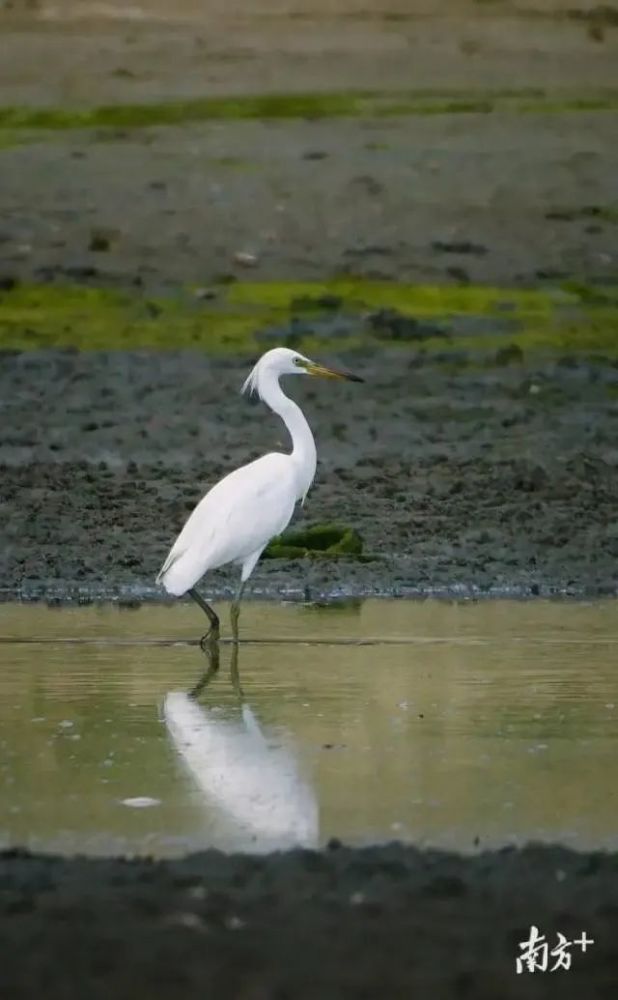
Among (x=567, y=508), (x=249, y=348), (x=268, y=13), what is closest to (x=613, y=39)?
(x=268, y=13)

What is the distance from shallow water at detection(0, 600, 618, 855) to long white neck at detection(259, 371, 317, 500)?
0.60 metres

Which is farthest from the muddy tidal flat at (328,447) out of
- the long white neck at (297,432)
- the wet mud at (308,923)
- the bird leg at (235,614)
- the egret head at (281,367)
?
the egret head at (281,367)

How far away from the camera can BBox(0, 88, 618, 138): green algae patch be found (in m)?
22.0

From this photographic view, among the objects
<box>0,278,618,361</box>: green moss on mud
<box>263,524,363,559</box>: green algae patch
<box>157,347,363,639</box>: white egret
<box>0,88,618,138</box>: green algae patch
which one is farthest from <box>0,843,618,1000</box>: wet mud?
<box>0,88,618,138</box>: green algae patch

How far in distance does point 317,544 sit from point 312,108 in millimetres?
11138

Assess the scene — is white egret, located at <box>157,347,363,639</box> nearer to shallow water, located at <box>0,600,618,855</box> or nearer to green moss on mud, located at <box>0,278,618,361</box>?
shallow water, located at <box>0,600,618,855</box>

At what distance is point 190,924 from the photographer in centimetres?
487

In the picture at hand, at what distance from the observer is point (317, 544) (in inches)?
459

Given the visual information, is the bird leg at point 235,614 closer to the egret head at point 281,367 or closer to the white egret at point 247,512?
the white egret at point 247,512

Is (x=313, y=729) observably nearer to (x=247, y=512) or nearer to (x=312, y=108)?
(x=247, y=512)

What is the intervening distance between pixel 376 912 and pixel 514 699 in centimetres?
303

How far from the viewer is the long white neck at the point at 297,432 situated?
10438 millimetres

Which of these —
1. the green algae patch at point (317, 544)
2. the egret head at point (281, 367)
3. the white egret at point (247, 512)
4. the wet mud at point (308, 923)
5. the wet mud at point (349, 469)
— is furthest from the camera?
the green algae patch at point (317, 544)

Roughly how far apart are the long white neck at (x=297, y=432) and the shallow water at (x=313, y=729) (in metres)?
0.60
